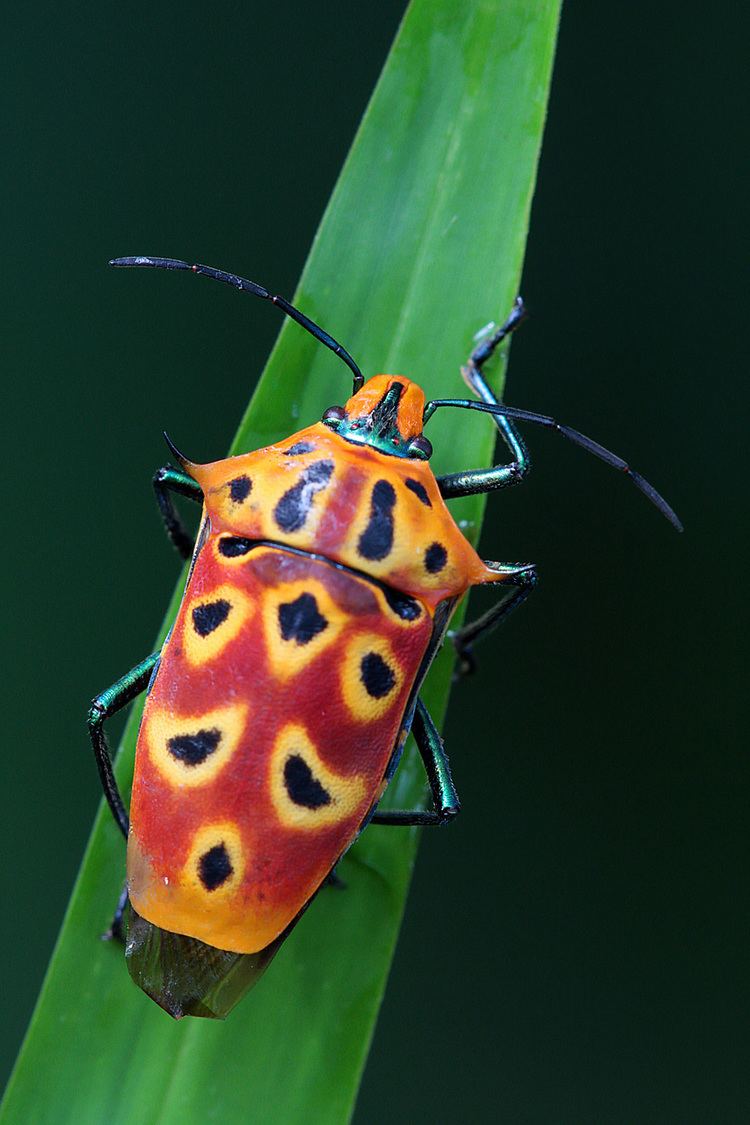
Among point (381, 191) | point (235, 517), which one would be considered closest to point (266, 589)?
point (235, 517)

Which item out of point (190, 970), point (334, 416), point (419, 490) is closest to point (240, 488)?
point (334, 416)

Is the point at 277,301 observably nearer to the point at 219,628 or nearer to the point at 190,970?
the point at 219,628

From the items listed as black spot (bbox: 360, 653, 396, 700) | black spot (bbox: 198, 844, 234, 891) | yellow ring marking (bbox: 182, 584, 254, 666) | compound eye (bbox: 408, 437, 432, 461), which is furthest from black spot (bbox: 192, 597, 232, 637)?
compound eye (bbox: 408, 437, 432, 461)

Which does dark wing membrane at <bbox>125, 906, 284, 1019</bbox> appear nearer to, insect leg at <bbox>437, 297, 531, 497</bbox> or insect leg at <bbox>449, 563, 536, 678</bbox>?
insect leg at <bbox>449, 563, 536, 678</bbox>

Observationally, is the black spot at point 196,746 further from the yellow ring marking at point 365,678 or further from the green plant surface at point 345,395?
the green plant surface at point 345,395

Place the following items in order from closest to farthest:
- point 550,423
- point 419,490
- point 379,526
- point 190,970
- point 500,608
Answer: point 190,970, point 379,526, point 419,490, point 550,423, point 500,608
